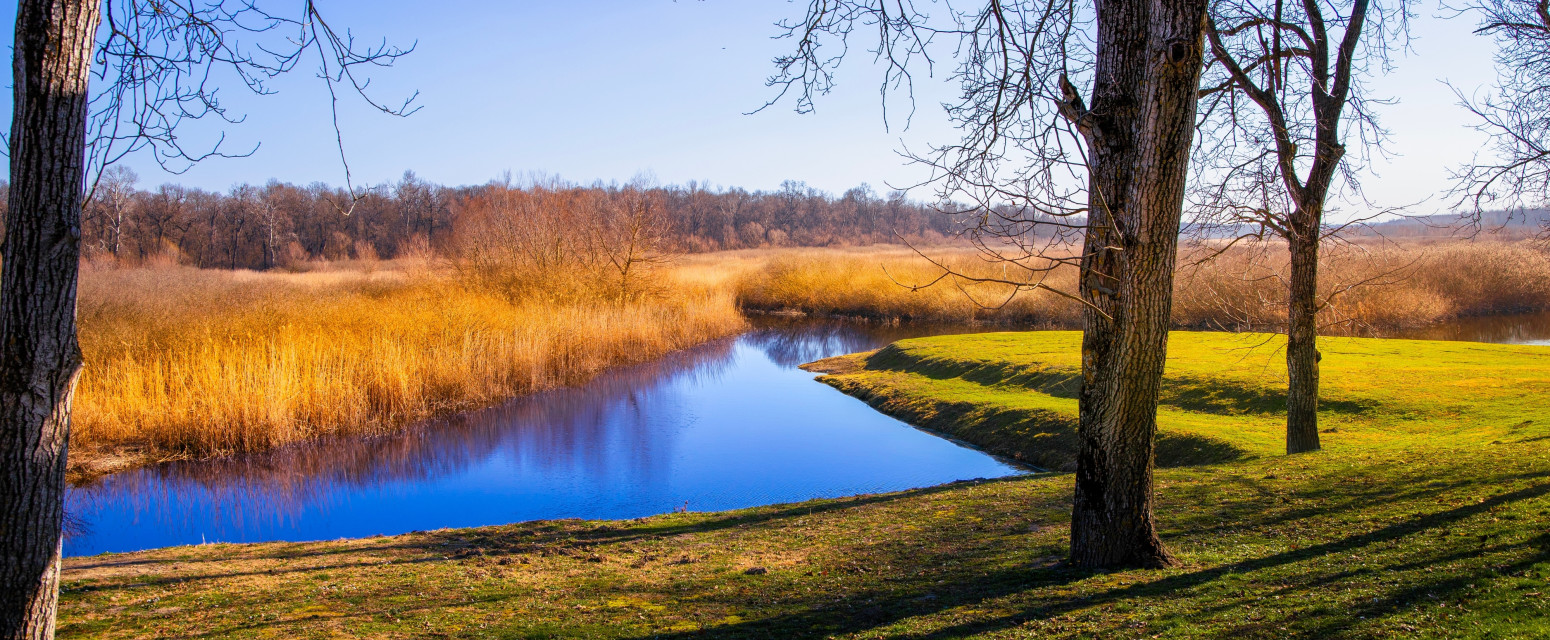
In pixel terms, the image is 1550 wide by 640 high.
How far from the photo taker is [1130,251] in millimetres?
4406

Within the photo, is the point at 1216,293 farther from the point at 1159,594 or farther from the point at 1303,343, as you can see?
the point at 1159,594

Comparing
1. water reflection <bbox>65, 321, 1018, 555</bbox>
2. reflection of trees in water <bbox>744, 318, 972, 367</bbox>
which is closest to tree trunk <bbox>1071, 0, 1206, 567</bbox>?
water reflection <bbox>65, 321, 1018, 555</bbox>

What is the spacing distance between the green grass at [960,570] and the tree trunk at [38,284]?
1.11m

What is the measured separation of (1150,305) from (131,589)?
6.02m

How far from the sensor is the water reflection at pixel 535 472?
398 inches

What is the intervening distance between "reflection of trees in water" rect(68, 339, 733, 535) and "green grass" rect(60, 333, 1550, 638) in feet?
15.6

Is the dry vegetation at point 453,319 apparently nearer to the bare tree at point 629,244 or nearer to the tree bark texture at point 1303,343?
the bare tree at point 629,244

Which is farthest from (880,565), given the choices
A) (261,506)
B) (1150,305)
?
(261,506)

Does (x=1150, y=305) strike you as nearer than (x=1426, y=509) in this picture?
Yes

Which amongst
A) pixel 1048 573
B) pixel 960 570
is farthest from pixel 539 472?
pixel 1048 573

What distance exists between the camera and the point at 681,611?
458 cm

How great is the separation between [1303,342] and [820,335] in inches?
887

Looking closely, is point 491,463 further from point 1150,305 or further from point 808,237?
point 808,237

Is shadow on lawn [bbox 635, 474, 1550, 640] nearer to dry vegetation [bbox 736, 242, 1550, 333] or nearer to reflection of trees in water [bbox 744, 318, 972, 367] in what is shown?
dry vegetation [bbox 736, 242, 1550, 333]
